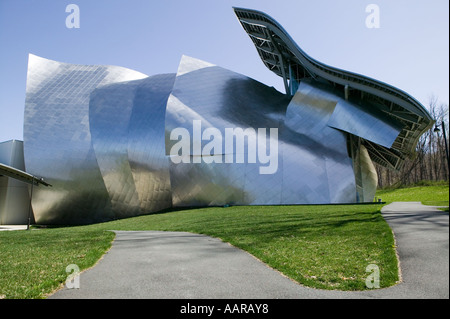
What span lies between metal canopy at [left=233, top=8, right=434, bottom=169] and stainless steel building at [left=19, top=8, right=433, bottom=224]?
14 cm

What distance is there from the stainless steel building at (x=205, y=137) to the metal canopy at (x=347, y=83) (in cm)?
14

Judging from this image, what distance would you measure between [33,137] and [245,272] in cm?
3181

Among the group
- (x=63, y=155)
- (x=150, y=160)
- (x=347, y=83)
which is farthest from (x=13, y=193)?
(x=347, y=83)

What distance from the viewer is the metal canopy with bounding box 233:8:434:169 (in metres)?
25.7

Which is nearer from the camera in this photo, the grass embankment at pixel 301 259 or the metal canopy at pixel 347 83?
the grass embankment at pixel 301 259

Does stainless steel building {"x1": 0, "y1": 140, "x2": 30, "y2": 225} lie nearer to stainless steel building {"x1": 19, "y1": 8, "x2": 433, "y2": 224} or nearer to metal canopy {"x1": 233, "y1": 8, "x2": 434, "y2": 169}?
stainless steel building {"x1": 19, "y1": 8, "x2": 433, "y2": 224}

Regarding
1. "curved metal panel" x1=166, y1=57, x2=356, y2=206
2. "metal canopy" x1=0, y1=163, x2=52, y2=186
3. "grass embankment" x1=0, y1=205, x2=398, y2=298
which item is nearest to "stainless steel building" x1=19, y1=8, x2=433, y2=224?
"curved metal panel" x1=166, y1=57, x2=356, y2=206

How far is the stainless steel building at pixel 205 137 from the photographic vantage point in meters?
26.3

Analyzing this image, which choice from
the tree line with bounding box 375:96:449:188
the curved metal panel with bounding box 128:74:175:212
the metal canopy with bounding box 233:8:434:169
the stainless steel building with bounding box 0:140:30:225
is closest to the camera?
the tree line with bounding box 375:96:449:188

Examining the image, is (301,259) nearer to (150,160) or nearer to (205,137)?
(205,137)

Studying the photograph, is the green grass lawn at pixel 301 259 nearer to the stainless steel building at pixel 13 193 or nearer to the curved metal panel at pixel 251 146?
the curved metal panel at pixel 251 146

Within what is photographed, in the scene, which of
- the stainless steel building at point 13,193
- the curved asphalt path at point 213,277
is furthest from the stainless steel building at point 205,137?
the curved asphalt path at point 213,277

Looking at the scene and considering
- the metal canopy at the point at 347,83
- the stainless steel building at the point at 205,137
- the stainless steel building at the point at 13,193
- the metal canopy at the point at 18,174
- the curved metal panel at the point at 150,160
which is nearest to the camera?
the metal canopy at the point at 347,83
